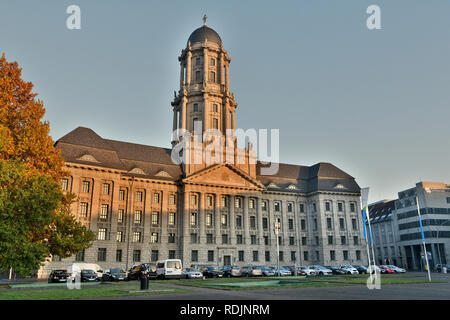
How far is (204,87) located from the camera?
75188mm

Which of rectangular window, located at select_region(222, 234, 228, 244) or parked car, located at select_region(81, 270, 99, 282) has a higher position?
rectangular window, located at select_region(222, 234, 228, 244)

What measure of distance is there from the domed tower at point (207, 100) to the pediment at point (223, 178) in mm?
2041

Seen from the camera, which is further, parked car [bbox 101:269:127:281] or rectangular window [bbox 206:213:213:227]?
rectangular window [bbox 206:213:213:227]

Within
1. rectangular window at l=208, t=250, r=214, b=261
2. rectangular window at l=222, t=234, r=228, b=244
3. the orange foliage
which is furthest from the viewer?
rectangular window at l=222, t=234, r=228, b=244

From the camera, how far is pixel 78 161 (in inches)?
2101

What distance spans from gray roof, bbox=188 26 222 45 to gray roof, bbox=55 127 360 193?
2762 centimetres

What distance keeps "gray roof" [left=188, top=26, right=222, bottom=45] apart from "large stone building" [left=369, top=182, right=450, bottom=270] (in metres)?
59.9

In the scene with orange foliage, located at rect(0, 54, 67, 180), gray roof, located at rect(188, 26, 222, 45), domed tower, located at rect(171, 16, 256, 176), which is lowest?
orange foliage, located at rect(0, 54, 67, 180)

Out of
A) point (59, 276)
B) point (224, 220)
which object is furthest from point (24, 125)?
point (224, 220)

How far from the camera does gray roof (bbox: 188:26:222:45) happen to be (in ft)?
265

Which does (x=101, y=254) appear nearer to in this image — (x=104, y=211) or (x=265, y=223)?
(x=104, y=211)

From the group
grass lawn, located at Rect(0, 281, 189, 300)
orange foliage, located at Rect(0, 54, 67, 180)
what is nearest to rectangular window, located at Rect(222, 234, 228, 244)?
orange foliage, located at Rect(0, 54, 67, 180)

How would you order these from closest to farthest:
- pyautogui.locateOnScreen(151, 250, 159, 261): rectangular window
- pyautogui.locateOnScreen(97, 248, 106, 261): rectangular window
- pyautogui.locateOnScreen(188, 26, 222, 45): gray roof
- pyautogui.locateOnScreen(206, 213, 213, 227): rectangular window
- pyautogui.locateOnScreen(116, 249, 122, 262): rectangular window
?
pyautogui.locateOnScreen(97, 248, 106, 261): rectangular window, pyautogui.locateOnScreen(116, 249, 122, 262): rectangular window, pyautogui.locateOnScreen(151, 250, 159, 261): rectangular window, pyautogui.locateOnScreen(206, 213, 213, 227): rectangular window, pyautogui.locateOnScreen(188, 26, 222, 45): gray roof

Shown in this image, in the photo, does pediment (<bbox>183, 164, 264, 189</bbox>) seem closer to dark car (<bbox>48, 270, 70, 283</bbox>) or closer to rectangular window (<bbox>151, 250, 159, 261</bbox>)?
rectangular window (<bbox>151, 250, 159, 261</bbox>)
